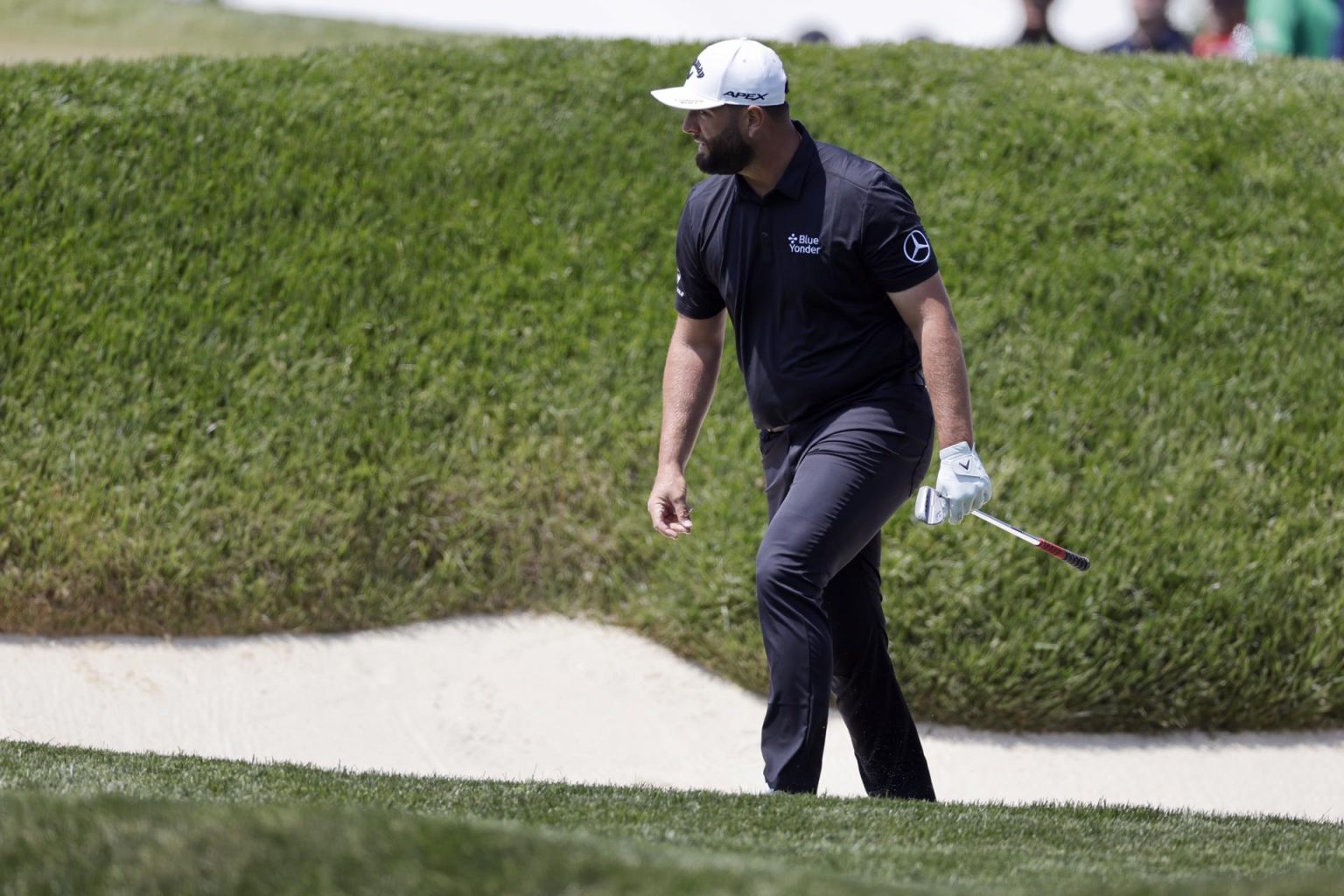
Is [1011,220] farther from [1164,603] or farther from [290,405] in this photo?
[290,405]

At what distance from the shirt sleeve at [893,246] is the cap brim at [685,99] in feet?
1.57

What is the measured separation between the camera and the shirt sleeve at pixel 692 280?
4367 mm

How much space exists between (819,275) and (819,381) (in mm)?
275

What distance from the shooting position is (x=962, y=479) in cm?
400

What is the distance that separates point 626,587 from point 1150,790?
2.12 meters

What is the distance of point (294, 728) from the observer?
224 inches

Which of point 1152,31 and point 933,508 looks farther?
point 1152,31

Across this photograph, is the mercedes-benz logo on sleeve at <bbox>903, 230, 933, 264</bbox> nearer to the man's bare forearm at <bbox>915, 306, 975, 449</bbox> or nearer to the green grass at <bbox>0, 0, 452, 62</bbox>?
the man's bare forearm at <bbox>915, 306, 975, 449</bbox>

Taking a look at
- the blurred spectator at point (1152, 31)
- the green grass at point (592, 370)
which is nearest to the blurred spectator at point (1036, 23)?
the blurred spectator at point (1152, 31)

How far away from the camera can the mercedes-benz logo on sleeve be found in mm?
3992

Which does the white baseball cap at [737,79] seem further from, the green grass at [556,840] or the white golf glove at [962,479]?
the green grass at [556,840]

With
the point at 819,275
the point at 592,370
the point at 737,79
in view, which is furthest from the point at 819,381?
the point at 592,370

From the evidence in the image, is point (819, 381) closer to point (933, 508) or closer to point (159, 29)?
point (933, 508)

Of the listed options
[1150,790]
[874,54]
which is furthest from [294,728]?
[874,54]
